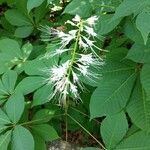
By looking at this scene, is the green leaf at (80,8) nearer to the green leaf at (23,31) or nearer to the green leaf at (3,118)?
the green leaf at (3,118)

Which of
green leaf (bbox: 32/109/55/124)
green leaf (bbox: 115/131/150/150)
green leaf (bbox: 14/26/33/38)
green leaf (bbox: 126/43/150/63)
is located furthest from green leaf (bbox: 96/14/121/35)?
green leaf (bbox: 14/26/33/38)

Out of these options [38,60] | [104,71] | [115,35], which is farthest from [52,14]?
[104,71]

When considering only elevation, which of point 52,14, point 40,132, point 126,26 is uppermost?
point 126,26

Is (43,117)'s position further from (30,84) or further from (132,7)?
(132,7)

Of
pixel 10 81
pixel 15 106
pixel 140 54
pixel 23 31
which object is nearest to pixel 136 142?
pixel 140 54

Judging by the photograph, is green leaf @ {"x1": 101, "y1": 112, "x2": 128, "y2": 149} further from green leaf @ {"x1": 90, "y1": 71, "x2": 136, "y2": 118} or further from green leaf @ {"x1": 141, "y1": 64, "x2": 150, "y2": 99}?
green leaf @ {"x1": 141, "y1": 64, "x2": 150, "y2": 99}

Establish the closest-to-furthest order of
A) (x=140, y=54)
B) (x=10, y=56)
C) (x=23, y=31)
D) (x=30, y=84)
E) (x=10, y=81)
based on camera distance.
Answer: (x=140, y=54) → (x=30, y=84) → (x=10, y=81) → (x=10, y=56) → (x=23, y=31)

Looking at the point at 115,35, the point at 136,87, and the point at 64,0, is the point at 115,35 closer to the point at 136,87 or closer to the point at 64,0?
the point at 136,87
